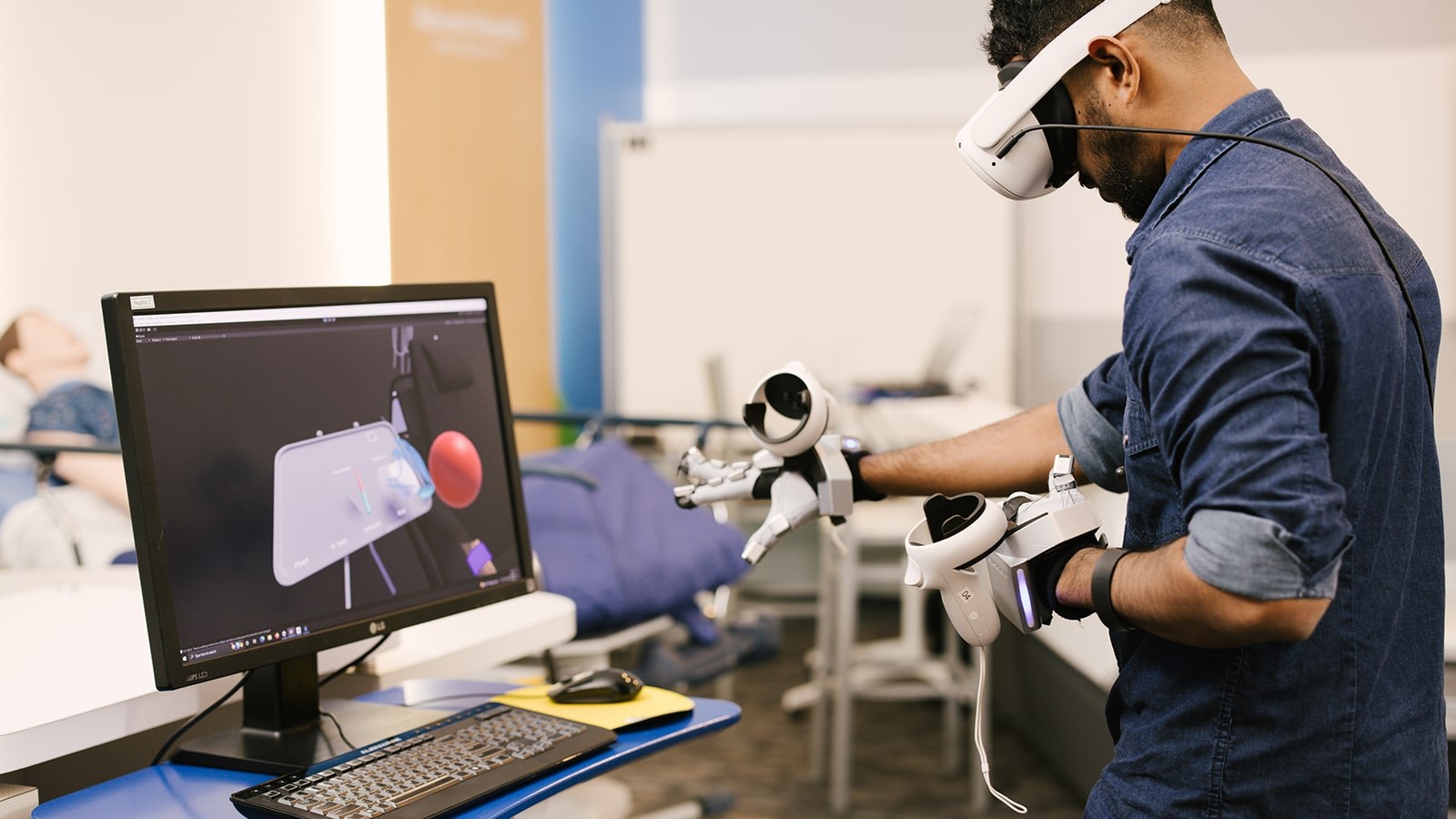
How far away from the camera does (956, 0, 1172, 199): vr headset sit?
1048 mm

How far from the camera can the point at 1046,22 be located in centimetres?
111

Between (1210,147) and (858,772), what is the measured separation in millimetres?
2494

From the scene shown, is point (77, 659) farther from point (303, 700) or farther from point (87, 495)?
point (87, 495)

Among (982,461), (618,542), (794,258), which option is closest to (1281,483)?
(982,461)

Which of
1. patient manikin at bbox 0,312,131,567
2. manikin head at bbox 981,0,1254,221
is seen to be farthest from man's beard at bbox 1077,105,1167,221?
patient manikin at bbox 0,312,131,567

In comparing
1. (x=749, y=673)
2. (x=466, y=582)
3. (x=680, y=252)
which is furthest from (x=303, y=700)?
(x=680, y=252)

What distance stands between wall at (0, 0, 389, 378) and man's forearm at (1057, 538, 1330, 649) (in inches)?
73.5

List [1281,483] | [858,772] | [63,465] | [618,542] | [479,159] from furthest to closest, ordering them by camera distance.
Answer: [479,159], [858,772], [63,465], [618,542], [1281,483]

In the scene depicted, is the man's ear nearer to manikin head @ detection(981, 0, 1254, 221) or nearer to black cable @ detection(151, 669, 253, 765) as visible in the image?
manikin head @ detection(981, 0, 1254, 221)

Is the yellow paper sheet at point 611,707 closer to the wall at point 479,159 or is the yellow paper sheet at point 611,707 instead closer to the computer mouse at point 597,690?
the computer mouse at point 597,690

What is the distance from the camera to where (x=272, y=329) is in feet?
3.86

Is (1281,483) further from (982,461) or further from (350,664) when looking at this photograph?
(350,664)

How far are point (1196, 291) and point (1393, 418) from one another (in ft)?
0.68

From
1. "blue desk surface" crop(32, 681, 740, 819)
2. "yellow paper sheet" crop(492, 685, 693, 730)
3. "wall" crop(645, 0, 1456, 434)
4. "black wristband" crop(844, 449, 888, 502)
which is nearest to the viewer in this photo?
"blue desk surface" crop(32, 681, 740, 819)
